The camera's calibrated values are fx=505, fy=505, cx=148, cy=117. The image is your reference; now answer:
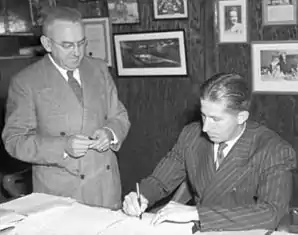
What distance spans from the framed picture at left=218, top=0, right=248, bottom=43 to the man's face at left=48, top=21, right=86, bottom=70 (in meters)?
1.44

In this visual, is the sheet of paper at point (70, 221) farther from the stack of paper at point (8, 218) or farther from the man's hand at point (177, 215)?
the man's hand at point (177, 215)

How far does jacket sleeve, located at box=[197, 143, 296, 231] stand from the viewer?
196cm

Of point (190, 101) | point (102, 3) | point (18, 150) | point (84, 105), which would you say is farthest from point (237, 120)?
point (102, 3)

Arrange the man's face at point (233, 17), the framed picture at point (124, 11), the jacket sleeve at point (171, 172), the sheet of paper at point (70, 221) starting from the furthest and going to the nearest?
the framed picture at point (124, 11) < the man's face at point (233, 17) < the jacket sleeve at point (171, 172) < the sheet of paper at point (70, 221)

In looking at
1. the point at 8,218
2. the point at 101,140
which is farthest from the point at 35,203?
the point at 101,140

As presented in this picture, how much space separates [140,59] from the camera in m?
4.18

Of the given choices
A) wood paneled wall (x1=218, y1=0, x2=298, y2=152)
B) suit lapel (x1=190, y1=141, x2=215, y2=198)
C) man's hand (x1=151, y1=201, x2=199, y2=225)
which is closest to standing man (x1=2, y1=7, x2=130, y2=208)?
suit lapel (x1=190, y1=141, x2=215, y2=198)

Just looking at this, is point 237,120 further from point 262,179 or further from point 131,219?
point 131,219

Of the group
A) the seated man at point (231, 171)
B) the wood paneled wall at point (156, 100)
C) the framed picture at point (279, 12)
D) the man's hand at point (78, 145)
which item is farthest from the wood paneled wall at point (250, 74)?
the man's hand at point (78, 145)

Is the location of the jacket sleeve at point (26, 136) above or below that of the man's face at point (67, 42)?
below

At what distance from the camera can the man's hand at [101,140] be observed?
2.56 m

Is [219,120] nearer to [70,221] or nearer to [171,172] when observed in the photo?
[171,172]

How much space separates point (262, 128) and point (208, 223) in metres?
0.56

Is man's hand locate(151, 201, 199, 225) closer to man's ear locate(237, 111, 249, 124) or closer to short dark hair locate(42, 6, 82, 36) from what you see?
man's ear locate(237, 111, 249, 124)
